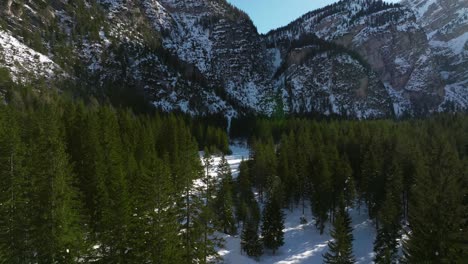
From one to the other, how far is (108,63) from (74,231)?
151 metres

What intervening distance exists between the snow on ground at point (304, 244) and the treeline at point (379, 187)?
1.70m

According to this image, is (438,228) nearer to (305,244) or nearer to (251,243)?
(251,243)

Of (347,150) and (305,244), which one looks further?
(347,150)

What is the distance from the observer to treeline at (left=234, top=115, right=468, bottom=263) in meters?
25.6

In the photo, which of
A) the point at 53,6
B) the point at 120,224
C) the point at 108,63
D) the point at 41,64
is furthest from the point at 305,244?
the point at 53,6

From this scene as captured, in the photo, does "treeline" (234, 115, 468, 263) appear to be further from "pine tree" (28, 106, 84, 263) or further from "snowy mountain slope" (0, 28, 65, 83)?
"snowy mountain slope" (0, 28, 65, 83)

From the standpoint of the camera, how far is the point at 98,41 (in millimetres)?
167750

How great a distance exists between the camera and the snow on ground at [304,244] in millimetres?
51750

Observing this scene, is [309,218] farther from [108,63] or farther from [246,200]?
[108,63]

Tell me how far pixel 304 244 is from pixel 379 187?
52.8ft

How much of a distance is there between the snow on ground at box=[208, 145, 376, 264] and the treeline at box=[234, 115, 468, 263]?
170 centimetres

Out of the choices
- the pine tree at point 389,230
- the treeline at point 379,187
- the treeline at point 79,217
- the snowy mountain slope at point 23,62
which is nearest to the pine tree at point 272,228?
the treeline at point 379,187

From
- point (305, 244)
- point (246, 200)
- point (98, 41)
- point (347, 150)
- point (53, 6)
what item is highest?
point (53, 6)

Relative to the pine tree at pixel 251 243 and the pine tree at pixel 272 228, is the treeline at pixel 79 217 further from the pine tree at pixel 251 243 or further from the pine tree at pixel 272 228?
the pine tree at pixel 272 228
